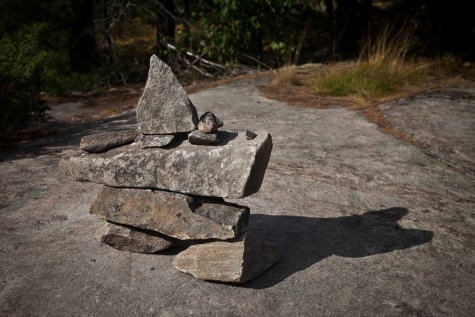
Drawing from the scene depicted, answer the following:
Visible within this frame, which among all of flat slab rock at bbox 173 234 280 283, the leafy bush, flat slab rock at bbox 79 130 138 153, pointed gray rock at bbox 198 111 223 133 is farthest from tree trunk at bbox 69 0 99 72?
flat slab rock at bbox 173 234 280 283

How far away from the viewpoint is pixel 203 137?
3424 mm

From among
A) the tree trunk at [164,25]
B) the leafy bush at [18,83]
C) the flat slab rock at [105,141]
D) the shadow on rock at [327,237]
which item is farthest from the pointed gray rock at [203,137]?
the tree trunk at [164,25]

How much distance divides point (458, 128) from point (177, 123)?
16.2 ft

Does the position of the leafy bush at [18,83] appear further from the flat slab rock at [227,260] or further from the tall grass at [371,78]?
the tall grass at [371,78]

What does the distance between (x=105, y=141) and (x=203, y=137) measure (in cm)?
87

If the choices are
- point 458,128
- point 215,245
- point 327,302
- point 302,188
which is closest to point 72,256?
point 215,245

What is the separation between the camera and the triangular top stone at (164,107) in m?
3.52

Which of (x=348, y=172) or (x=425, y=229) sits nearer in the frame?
(x=425, y=229)

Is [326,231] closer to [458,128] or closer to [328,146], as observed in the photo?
[328,146]

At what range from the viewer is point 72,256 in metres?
3.91

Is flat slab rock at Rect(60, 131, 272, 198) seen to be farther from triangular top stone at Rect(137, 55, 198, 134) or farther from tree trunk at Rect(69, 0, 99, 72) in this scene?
tree trunk at Rect(69, 0, 99, 72)

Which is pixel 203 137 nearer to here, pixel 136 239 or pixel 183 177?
pixel 183 177

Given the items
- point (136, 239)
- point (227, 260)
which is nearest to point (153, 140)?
point (136, 239)

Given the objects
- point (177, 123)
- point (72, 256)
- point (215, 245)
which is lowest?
point (72, 256)
